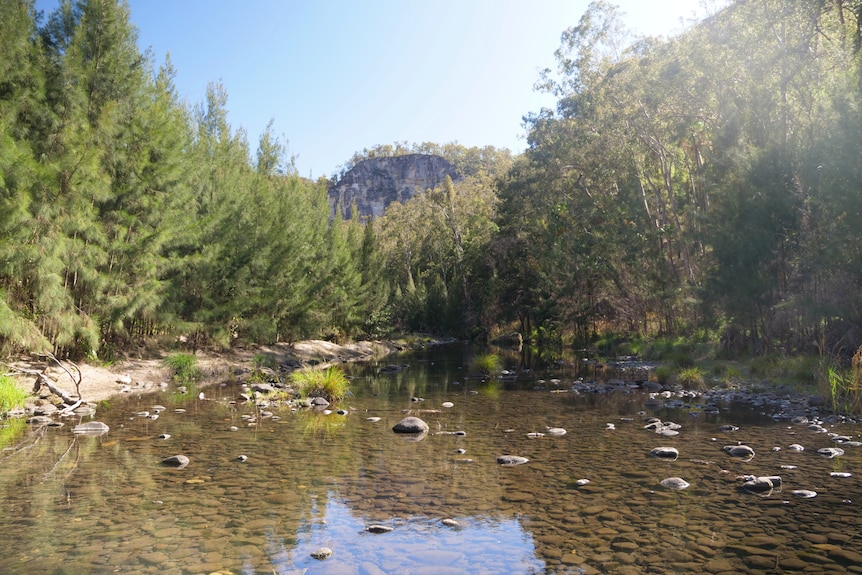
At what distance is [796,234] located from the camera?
1738cm

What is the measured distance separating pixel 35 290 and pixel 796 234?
68.2ft

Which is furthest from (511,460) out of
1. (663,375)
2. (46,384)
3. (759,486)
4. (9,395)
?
(663,375)

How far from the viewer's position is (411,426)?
36.0 feet

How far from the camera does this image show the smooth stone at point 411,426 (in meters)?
10.9

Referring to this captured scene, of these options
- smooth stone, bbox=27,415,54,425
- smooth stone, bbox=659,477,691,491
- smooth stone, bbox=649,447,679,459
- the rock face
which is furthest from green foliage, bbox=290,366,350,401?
the rock face

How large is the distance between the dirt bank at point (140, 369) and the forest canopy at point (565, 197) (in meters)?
0.79

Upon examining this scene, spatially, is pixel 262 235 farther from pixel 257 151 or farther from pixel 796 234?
pixel 796 234

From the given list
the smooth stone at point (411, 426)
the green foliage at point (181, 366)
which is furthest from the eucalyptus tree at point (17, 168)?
the smooth stone at point (411, 426)

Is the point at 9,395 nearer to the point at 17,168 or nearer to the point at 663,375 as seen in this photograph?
the point at 17,168

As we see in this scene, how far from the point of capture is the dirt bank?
15424 mm

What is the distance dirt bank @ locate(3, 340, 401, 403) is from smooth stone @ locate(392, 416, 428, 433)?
8479mm

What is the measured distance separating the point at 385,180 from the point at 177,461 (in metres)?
147

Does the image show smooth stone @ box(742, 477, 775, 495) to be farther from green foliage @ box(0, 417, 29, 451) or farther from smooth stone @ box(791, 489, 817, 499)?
green foliage @ box(0, 417, 29, 451)

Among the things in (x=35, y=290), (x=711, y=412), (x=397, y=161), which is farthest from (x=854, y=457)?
(x=397, y=161)
